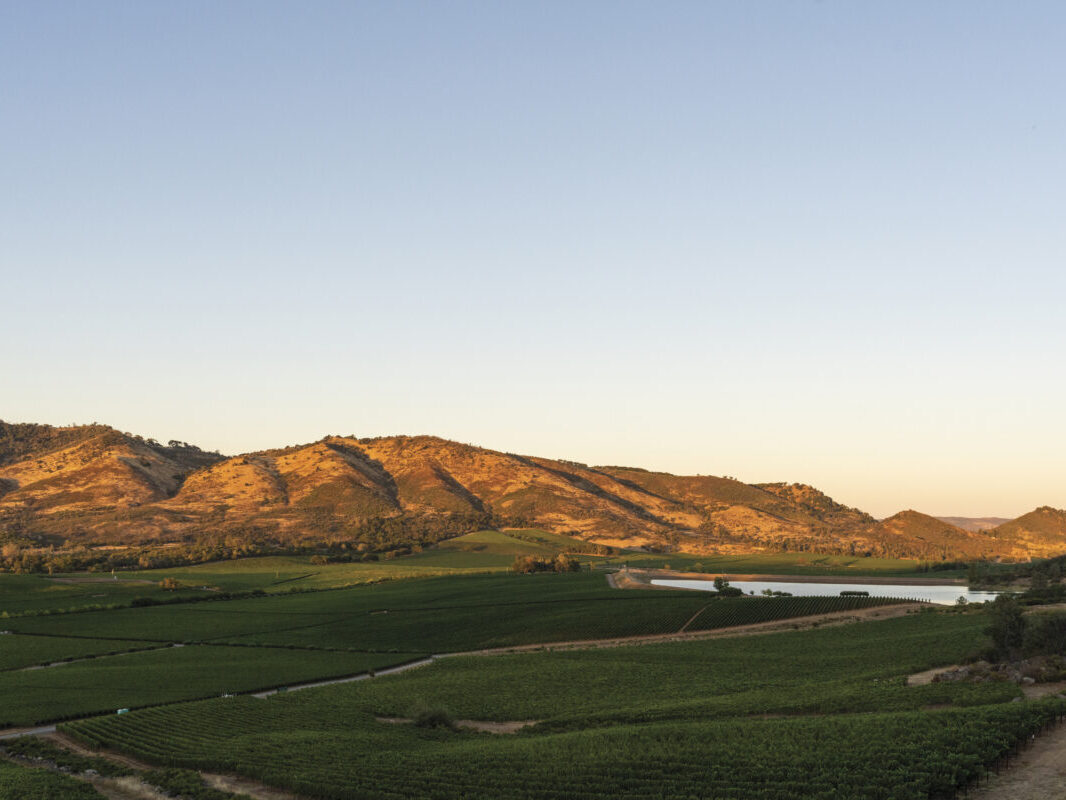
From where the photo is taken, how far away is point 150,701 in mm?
76875

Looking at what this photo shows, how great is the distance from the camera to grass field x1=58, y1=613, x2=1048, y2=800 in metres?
40.9

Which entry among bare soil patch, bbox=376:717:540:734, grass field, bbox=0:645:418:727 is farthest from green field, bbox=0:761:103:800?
bare soil patch, bbox=376:717:540:734

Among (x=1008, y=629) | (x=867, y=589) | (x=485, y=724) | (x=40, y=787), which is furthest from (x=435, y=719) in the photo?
(x=867, y=589)

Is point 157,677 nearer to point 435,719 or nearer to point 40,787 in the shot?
point 435,719

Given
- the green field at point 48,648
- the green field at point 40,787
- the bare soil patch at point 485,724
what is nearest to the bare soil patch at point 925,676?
the bare soil patch at point 485,724

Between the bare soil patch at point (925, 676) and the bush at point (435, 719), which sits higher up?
the bare soil patch at point (925, 676)

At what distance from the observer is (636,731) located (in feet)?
176

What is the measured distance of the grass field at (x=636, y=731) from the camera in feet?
134

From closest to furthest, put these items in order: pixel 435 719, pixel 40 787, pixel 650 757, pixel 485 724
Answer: pixel 40 787 < pixel 650 757 < pixel 435 719 < pixel 485 724

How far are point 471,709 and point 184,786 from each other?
29.0 m

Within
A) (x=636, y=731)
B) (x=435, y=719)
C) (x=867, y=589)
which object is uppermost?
(x=636, y=731)

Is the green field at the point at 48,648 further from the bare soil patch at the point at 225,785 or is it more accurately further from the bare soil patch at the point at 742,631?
the bare soil patch at the point at 225,785

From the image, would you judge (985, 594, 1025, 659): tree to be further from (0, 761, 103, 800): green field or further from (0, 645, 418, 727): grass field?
(0, 761, 103, 800): green field

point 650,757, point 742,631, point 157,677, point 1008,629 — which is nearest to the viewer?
point 650,757
